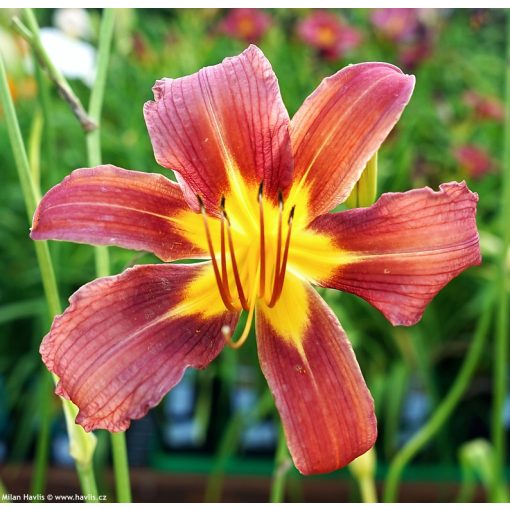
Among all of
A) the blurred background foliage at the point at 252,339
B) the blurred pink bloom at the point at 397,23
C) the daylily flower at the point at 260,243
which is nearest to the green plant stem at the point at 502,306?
the daylily flower at the point at 260,243

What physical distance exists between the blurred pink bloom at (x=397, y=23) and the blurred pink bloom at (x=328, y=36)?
76 millimetres

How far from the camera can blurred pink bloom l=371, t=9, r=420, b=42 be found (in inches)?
67.7

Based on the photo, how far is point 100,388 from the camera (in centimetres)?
31

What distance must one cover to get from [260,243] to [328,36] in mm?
1443

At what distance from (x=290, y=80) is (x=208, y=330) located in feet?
4.91

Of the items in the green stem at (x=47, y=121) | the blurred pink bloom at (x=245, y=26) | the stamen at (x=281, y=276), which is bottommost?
the blurred pink bloom at (x=245, y=26)

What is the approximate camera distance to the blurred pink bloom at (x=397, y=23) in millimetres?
1720

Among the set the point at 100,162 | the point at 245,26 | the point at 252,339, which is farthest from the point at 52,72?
the point at 245,26

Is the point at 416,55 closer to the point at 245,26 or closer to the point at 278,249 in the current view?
the point at 245,26

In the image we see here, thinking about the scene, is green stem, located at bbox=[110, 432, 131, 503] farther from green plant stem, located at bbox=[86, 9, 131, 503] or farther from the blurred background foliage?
the blurred background foliage

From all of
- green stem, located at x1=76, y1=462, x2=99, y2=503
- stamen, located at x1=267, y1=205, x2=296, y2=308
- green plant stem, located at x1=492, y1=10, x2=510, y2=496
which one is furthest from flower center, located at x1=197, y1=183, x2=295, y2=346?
green plant stem, located at x1=492, y1=10, x2=510, y2=496

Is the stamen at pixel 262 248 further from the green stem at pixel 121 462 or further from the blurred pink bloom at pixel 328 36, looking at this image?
the blurred pink bloom at pixel 328 36

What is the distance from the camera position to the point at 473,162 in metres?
1.42

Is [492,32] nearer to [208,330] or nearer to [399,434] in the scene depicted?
[399,434]
